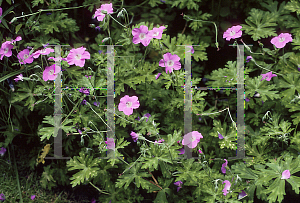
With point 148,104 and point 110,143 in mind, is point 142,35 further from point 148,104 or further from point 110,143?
point 110,143

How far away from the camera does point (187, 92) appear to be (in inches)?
76.6

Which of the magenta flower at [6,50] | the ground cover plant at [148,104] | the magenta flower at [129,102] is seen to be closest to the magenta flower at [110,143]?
the ground cover plant at [148,104]

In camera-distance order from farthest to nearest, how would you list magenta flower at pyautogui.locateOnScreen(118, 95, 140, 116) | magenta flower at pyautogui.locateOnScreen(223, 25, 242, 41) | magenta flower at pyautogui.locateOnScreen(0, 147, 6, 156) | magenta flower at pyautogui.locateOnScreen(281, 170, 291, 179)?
magenta flower at pyautogui.locateOnScreen(0, 147, 6, 156), magenta flower at pyautogui.locateOnScreen(223, 25, 242, 41), magenta flower at pyautogui.locateOnScreen(118, 95, 140, 116), magenta flower at pyautogui.locateOnScreen(281, 170, 291, 179)

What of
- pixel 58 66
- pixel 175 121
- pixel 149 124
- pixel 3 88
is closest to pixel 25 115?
pixel 3 88

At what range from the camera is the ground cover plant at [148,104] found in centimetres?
178

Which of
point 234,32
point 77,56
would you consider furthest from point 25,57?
point 234,32

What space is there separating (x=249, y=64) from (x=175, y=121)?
28.6 inches

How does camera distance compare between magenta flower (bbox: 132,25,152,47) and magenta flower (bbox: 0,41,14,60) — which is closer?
magenta flower (bbox: 132,25,152,47)

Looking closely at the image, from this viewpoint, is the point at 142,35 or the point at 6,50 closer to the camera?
the point at 142,35

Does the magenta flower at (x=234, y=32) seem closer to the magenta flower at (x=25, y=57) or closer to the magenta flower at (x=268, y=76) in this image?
the magenta flower at (x=268, y=76)

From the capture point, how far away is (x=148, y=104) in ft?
7.05

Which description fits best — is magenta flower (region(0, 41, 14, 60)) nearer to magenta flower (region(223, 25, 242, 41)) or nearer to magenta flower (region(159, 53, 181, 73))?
magenta flower (region(159, 53, 181, 73))

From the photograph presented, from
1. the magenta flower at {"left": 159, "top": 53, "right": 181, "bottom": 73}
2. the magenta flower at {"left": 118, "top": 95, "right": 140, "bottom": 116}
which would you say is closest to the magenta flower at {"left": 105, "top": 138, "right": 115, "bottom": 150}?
the magenta flower at {"left": 118, "top": 95, "right": 140, "bottom": 116}

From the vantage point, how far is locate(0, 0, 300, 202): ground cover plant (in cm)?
178
